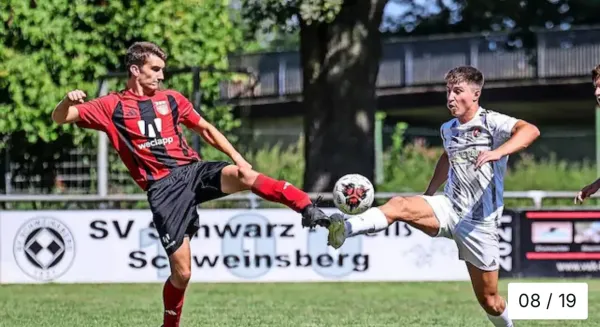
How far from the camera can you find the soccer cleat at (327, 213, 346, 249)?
7758 mm

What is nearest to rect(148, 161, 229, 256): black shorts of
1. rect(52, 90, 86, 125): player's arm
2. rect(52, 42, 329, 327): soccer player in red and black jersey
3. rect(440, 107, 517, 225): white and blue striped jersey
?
rect(52, 42, 329, 327): soccer player in red and black jersey

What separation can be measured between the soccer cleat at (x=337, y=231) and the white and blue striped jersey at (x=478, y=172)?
38.0 inches

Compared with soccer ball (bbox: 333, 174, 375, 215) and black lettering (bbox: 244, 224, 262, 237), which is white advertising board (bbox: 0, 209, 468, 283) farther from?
soccer ball (bbox: 333, 174, 375, 215)

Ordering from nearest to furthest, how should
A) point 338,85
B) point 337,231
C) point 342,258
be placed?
point 337,231 → point 342,258 → point 338,85

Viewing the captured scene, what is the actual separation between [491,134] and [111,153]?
12.3 m

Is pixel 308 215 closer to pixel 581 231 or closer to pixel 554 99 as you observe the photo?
pixel 581 231

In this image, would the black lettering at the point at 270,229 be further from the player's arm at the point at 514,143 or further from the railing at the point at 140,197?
the player's arm at the point at 514,143

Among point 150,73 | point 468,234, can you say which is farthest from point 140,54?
point 468,234

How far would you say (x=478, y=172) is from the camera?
840 cm

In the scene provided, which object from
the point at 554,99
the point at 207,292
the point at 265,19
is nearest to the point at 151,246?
the point at 207,292

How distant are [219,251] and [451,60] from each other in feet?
44.0

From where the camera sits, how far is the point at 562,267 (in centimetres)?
1598

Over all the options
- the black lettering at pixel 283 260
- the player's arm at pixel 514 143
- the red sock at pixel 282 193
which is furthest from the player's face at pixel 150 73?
the black lettering at pixel 283 260

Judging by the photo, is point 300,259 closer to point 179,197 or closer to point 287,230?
point 287,230
